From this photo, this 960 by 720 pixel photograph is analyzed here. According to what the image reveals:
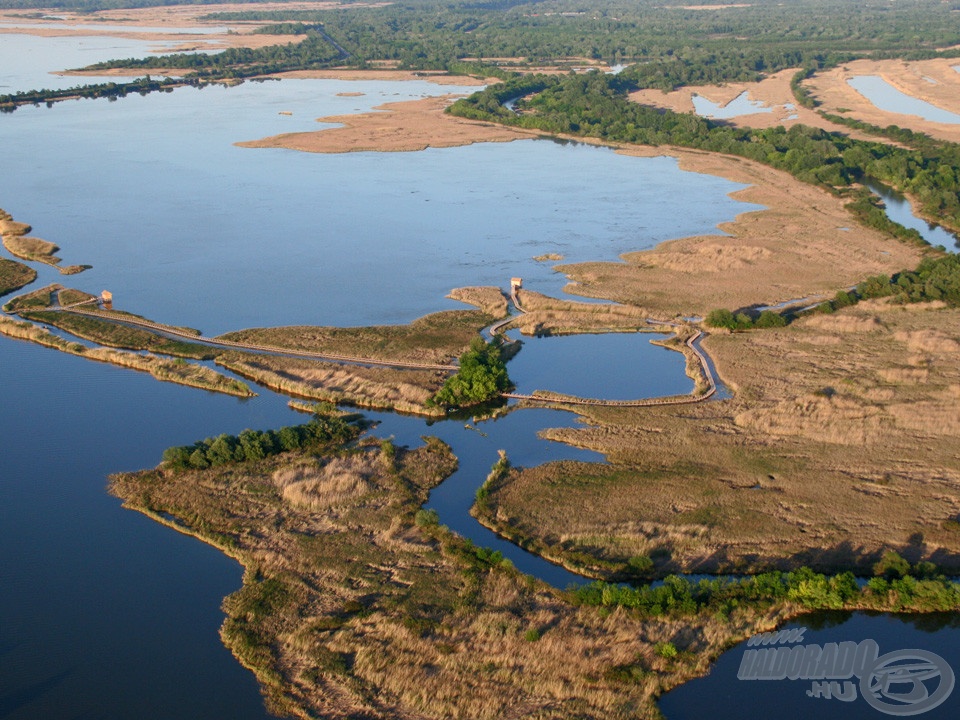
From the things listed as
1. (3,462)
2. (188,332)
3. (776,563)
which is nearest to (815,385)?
(776,563)

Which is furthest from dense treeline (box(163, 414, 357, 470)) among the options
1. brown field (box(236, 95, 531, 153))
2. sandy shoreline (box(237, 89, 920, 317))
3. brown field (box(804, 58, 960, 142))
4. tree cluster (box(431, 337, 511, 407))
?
brown field (box(804, 58, 960, 142))

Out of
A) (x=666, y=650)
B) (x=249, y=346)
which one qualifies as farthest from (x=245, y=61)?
(x=666, y=650)

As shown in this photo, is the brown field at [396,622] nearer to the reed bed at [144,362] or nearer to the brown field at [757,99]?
the reed bed at [144,362]

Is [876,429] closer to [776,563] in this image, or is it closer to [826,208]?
[776,563]

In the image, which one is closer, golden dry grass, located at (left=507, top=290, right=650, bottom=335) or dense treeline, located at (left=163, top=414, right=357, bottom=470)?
dense treeline, located at (left=163, top=414, right=357, bottom=470)

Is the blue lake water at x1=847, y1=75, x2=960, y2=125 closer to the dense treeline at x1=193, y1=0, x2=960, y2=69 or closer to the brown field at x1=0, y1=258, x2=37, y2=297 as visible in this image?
the dense treeline at x1=193, y1=0, x2=960, y2=69

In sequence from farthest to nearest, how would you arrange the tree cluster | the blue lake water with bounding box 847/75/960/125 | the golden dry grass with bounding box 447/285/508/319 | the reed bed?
the blue lake water with bounding box 847/75/960/125 → the golden dry grass with bounding box 447/285/508/319 → the reed bed → the tree cluster

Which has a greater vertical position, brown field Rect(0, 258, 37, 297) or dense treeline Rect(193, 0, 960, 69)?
dense treeline Rect(193, 0, 960, 69)
